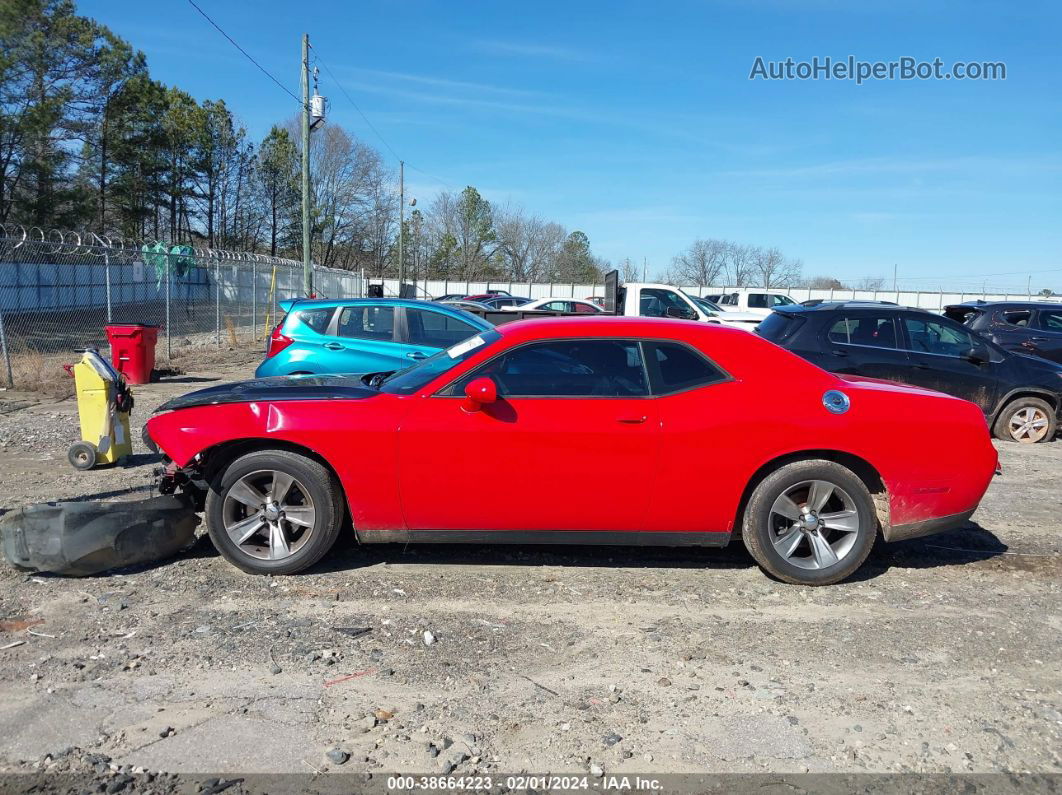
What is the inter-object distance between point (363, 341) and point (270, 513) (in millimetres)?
4925

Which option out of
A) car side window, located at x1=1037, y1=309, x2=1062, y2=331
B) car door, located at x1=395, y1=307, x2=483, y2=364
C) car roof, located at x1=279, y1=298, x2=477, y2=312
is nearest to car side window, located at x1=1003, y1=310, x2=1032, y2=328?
car side window, located at x1=1037, y1=309, x2=1062, y2=331

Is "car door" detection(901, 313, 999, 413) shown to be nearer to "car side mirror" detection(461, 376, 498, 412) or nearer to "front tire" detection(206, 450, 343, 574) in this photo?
"car side mirror" detection(461, 376, 498, 412)

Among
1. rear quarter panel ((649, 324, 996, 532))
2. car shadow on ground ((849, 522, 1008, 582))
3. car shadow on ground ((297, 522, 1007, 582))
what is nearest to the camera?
rear quarter panel ((649, 324, 996, 532))

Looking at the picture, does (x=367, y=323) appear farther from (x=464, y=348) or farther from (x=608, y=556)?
(x=608, y=556)

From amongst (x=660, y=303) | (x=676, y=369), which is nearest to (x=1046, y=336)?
(x=660, y=303)

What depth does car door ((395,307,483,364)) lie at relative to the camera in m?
9.41

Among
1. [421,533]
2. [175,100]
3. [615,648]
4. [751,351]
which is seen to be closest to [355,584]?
[421,533]

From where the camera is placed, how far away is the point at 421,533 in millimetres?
4656

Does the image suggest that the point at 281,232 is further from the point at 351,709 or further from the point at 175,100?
the point at 351,709

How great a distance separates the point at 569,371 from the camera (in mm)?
4727

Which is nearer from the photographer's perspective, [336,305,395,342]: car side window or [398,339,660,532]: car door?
[398,339,660,532]: car door

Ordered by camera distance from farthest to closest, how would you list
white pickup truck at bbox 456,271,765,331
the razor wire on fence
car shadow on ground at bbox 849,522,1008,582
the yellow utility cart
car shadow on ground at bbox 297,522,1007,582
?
1. the razor wire on fence
2. white pickup truck at bbox 456,271,765,331
3. the yellow utility cart
4. car shadow on ground at bbox 849,522,1008,582
5. car shadow on ground at bbox 297,522,1007,582

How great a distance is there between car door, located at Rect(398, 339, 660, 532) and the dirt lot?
45 cm

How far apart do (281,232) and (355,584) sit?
72.8 m
